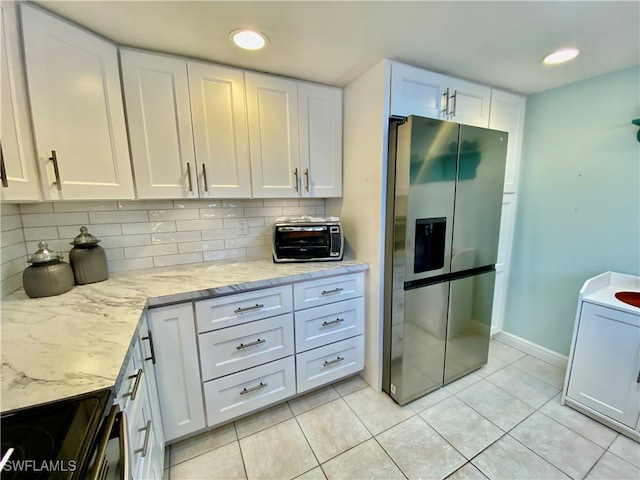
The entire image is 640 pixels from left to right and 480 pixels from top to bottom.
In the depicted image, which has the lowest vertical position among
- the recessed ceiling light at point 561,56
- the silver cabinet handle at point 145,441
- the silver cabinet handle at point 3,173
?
the silver cabinet handle at point 145,441

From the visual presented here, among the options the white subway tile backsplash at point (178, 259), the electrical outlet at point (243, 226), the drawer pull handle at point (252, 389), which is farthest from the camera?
the electrical outlet at point (243, 226)

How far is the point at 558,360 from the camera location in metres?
2.12

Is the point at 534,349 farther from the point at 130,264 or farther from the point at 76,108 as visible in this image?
the point at 76,108

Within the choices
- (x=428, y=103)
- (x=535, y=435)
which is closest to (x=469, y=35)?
(x=428, y=103)

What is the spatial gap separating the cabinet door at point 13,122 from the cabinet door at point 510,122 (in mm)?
2664

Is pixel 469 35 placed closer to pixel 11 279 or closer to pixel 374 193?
pixel 374 193

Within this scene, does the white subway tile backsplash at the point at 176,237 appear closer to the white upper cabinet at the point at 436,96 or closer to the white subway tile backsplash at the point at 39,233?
the white subway tile backsplash at the point at 39,233

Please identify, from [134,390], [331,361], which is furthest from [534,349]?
[134,390]

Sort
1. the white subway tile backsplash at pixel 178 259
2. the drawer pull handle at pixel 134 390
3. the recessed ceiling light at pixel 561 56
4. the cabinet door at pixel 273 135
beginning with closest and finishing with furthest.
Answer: the drawer pull handle at pixel 134 390 → the recessed ceiling light at pixel 561 56 → the cabinet door at pixel 273 135 → the white subway tile backsplash at pixel 178 259

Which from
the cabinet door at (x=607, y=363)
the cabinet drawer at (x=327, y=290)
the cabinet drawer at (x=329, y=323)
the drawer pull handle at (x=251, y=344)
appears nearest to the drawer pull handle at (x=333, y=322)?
the cabinet drawer at (x=329, y=323)

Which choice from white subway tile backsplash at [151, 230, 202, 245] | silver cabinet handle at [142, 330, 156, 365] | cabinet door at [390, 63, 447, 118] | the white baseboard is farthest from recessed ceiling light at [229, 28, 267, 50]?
the white baseboard

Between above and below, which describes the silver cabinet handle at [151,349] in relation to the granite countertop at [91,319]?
below

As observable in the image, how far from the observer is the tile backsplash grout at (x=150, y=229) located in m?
1.39

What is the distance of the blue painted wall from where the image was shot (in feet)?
5.67
